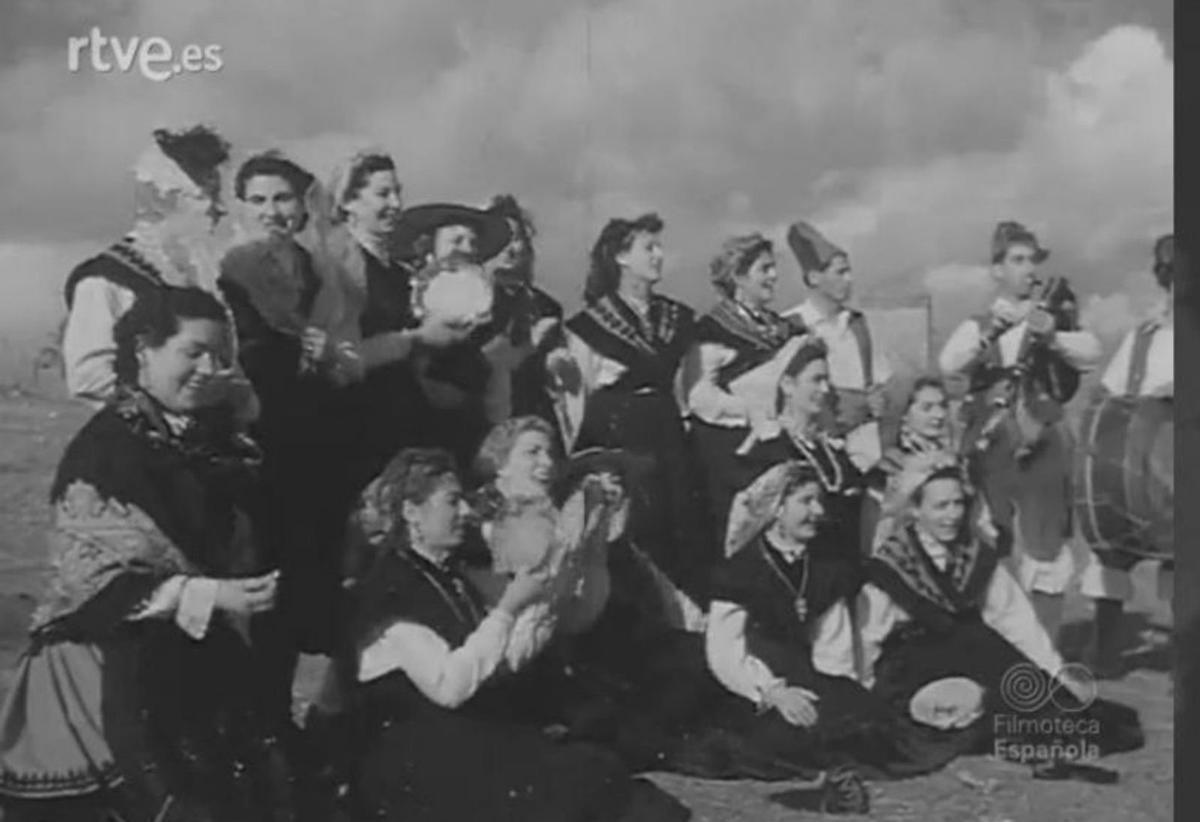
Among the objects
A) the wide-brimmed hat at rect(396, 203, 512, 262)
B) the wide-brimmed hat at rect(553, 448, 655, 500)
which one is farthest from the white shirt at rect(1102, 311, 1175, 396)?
the wide-brimmed hat at rect(396, 203, 512, 262)

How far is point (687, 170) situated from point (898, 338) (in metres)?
0.49

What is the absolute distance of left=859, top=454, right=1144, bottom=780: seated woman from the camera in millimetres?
4297

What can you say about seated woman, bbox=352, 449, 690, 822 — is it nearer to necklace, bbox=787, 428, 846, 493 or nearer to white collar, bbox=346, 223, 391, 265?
white collar, bbox=346, 223, 391, 265

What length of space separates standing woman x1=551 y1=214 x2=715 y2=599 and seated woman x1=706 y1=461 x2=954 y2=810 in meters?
0.08

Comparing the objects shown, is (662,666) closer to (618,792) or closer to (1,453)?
(618,792)

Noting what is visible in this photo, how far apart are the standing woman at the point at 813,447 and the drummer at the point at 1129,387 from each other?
441 millimetres

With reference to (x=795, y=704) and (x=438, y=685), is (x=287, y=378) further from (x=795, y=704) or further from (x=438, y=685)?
(x=795, y=704)

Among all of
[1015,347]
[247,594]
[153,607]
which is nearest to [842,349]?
[1015,347]

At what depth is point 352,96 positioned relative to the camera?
4.23 meters

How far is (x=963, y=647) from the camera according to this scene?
4.30 meters

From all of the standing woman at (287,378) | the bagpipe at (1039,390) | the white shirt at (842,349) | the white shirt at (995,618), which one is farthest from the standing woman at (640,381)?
the bagpipe at (1039,390)

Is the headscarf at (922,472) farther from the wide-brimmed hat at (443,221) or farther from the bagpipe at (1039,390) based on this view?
the wide-brimmed hat at (443,221)

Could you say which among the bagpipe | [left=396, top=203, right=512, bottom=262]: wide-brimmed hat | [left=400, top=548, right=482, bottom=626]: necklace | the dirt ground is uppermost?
[left=396, top=203, right=512, bottom=262]: wide-brimmed hat

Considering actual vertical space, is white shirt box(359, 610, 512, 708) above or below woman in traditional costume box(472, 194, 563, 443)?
below
